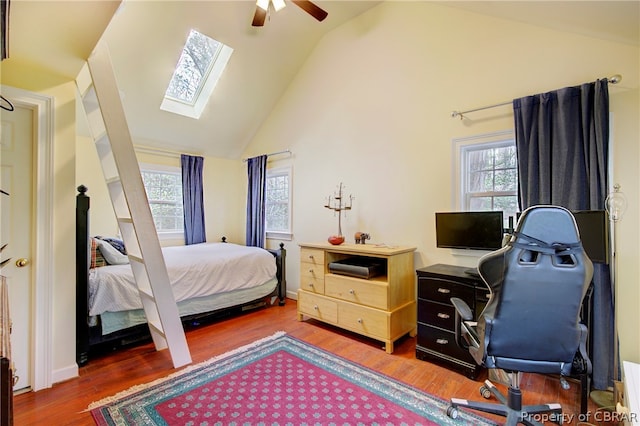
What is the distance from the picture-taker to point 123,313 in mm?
2564

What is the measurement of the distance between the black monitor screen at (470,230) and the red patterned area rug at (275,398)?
1226 millimetres

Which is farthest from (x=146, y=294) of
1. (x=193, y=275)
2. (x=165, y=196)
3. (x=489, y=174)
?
(x=489, y=174)

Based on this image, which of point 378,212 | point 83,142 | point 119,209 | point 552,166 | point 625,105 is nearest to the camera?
point 625,105

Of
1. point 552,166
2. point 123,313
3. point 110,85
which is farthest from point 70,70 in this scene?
point 552,166

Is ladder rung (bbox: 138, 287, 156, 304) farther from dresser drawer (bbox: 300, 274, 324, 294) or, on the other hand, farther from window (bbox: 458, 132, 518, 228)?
window (bbox: 458, 132, 518, 228)

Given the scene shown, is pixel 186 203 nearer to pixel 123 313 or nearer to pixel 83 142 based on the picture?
pixel 83 142

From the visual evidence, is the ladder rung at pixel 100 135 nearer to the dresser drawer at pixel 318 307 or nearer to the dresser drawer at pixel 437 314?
the dresser drawer at pixel 318 307

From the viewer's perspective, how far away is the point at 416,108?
10.1 ft

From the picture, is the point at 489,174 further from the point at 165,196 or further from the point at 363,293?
the point at 165,196

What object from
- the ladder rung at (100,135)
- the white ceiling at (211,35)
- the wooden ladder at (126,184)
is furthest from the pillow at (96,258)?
the white ceiling at (211,35)

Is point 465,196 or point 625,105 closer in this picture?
point 625,105

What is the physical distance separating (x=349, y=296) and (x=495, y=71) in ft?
Result: 8.15

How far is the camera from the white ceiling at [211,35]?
168 centimetres

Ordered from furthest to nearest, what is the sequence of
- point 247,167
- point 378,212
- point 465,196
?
point 247,167 → point 378,212 → point 465,196
